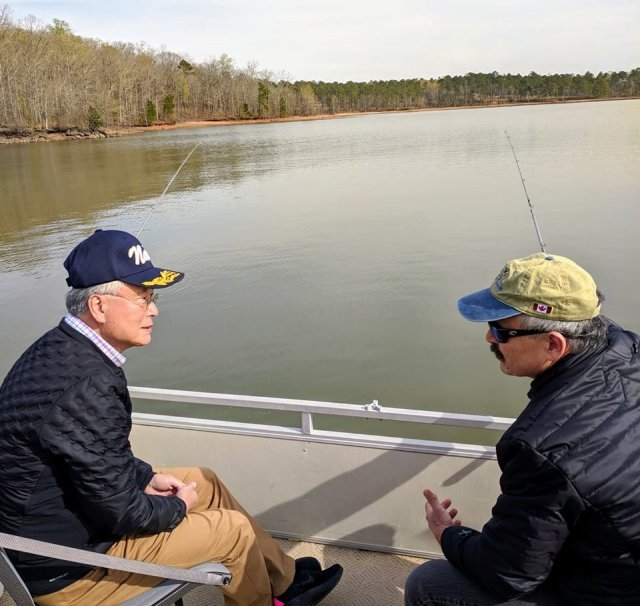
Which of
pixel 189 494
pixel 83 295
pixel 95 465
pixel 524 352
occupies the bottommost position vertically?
pixel 189 494

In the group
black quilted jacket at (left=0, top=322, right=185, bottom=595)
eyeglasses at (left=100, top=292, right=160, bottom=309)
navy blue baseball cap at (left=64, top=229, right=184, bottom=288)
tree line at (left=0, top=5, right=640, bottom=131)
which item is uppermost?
tree line at (left=0, top=5, right=640, bottom=131)

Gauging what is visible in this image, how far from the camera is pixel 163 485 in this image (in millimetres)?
1966

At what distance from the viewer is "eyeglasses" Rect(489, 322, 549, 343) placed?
4.54ft

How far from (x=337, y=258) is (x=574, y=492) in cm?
908

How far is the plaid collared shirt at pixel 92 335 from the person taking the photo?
5.30 ft

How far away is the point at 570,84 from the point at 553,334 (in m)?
127

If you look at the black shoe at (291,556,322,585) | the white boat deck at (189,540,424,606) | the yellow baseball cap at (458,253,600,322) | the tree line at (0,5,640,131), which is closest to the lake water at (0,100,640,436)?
the white boat deck at (189,540,424,606)

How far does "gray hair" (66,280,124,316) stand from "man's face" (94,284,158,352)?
2 cm

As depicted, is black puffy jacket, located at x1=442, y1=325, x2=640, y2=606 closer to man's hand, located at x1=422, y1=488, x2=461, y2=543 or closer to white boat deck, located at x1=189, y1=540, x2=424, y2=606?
man's hand, located at x1=422, y1=488, x2=461, y2=543

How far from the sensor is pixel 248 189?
18.4 m

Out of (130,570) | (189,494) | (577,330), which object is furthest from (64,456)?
(577,330)

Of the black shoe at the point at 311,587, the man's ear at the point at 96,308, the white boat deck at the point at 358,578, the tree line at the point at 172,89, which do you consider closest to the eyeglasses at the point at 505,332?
the man's ear at the point at 96,308

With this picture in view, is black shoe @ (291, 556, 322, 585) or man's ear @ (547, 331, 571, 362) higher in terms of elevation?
man's ear @ (547, 331, 571, 362)

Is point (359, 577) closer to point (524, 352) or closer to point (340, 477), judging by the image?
point (340, 477)
